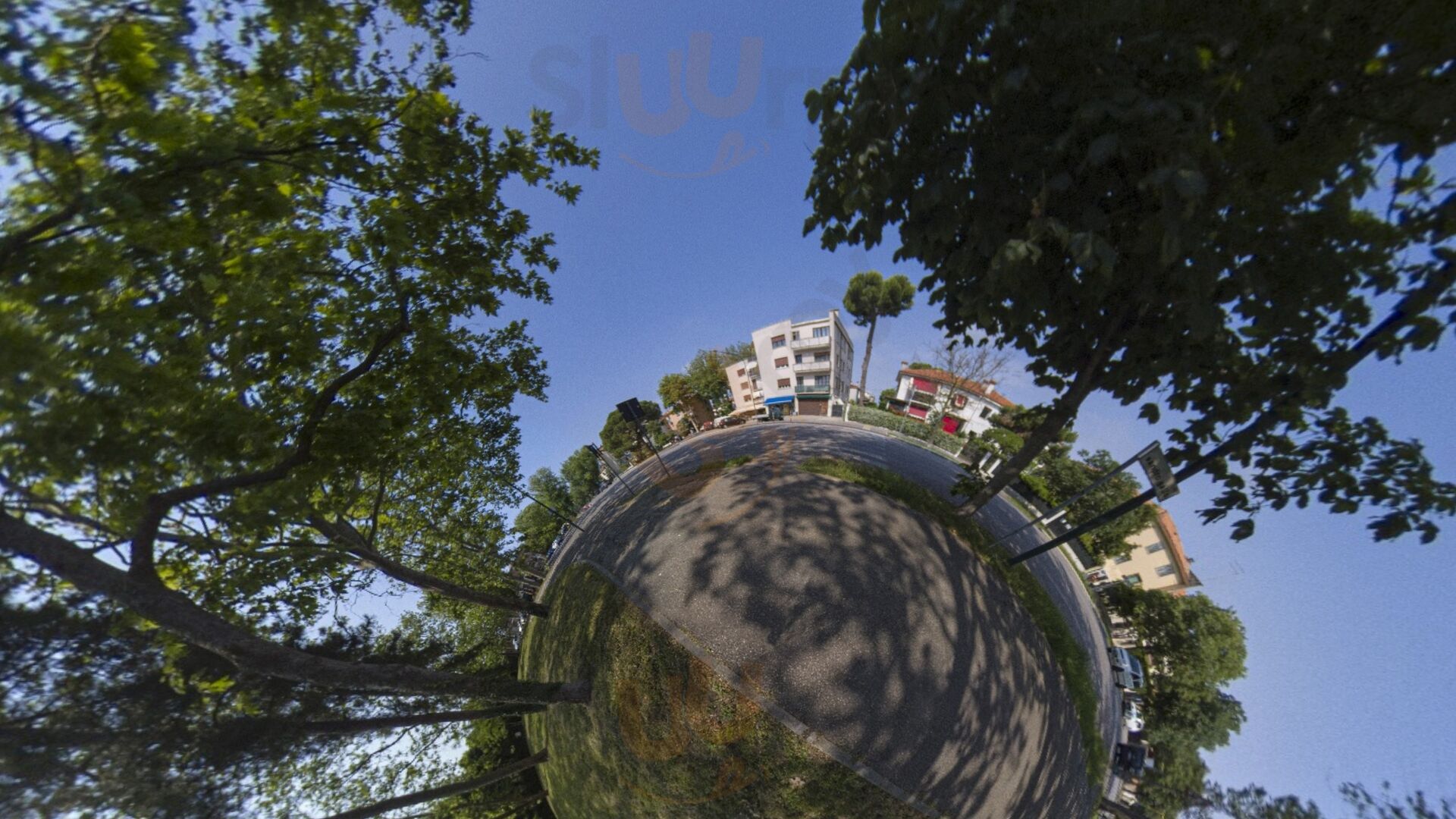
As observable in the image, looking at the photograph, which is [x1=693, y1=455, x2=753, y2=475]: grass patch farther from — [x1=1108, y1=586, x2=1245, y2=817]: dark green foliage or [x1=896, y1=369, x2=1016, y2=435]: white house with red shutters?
[x1=896, y1=369, x2=1016, y2=435]: white house with red shutters

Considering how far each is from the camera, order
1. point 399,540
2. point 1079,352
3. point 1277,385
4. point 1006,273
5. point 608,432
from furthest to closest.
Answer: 1. point 608,432
2. point 399,540
3. point 1079,352
4. point 1277,385
5. point 1006,273

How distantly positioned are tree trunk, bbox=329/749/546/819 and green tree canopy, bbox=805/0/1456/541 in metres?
10.1

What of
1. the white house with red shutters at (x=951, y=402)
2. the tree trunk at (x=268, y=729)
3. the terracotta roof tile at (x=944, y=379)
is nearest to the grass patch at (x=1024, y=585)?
the tree trunk at (x=268, y=729)

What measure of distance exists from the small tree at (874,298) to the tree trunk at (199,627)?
114ft

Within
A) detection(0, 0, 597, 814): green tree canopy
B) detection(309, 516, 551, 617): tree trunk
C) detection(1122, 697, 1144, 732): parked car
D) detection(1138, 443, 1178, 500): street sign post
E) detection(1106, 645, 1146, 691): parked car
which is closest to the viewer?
detection(0, 0, 597, 814): green tree canopy

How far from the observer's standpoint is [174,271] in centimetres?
437

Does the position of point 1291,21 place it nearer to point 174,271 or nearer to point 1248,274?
point 1248,274

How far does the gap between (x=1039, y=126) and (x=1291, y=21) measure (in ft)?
5.07

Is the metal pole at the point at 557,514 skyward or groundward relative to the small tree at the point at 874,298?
groundward

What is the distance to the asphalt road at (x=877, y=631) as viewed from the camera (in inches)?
224

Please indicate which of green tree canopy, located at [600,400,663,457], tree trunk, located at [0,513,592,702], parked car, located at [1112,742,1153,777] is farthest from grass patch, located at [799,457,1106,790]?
green tree canopy, located at [600,400,663,457]

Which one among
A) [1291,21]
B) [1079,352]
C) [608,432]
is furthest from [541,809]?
[608,432]

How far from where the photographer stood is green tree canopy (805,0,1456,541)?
3.29 metres

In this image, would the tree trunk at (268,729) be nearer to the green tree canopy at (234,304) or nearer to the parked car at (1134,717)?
the green tree canopy at (234,304)
